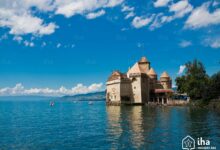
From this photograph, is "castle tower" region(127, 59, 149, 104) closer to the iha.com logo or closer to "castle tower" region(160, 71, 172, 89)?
"castle tower" region(160, 71, 172, 89)

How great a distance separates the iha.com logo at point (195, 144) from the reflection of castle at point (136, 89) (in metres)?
72.0

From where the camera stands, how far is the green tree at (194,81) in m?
85.2

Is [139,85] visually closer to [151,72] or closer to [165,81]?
[151,72]

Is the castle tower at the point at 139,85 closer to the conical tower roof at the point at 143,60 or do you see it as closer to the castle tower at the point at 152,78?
the castle tower at the point at 152,78

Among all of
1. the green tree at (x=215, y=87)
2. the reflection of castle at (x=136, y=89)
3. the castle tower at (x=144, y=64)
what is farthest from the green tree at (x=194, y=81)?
the castle tower at (x=144, y=64)

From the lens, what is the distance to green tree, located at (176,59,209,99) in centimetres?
8519

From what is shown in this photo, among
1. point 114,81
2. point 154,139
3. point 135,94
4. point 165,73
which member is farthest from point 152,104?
point 154,139

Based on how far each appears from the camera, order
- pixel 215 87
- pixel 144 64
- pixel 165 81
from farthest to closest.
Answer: pixel 144 64, pixel 165 81, pixel 215 87

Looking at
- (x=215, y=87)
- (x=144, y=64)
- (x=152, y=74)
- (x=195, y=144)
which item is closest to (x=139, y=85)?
(x=152, y=74)

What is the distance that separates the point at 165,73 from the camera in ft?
402

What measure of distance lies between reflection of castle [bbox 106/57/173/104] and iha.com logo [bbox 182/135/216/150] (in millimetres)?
72005

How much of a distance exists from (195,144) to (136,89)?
7636 cm

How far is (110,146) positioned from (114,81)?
8277cm

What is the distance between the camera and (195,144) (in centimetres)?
2922
